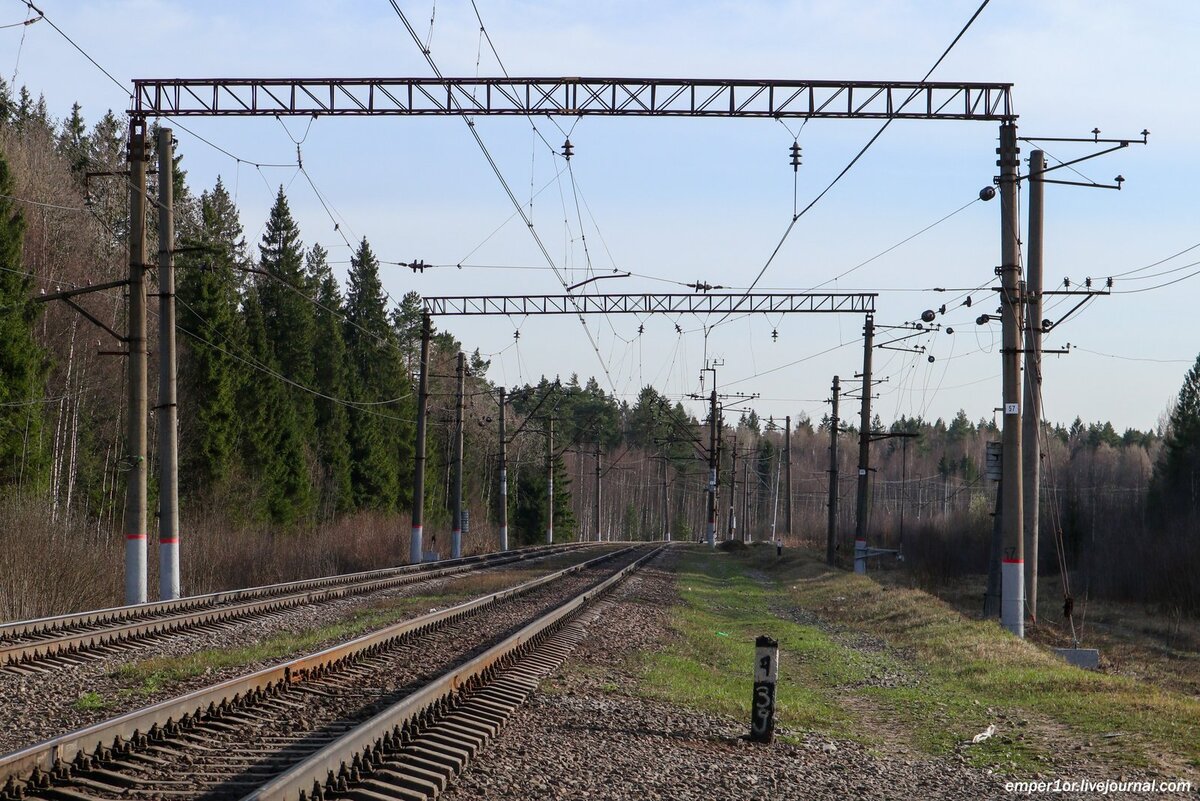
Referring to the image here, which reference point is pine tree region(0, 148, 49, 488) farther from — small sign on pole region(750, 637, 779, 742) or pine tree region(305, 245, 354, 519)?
pine tree region(305, 245, 354, 519)

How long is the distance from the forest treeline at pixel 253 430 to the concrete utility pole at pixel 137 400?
0.49m

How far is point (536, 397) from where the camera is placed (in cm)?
12825

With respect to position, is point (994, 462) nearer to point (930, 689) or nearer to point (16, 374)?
point (930, 689)

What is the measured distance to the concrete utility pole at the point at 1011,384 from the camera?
21.9 meters

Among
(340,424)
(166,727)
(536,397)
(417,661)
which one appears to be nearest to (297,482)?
(340,424)

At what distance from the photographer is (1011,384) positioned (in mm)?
22250

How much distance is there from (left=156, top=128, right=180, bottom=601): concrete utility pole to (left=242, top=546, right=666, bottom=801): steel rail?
976 centimetres

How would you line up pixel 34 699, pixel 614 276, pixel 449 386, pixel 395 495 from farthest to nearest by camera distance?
pixel 449 386, pixel 395 495, pixel 614 276, pixel 34 699

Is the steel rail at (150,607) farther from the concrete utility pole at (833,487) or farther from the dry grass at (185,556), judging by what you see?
the concrete utility pole at (833,487)

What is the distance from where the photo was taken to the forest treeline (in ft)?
109

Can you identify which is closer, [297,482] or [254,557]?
[254,557]

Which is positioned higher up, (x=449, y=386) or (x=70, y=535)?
(x=449, y=386)

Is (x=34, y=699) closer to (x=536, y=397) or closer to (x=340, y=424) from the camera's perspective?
(x=340, y=424)

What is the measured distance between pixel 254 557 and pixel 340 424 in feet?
116
